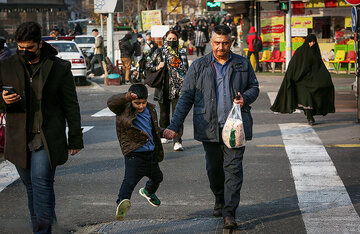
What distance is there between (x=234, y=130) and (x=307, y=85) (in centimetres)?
683

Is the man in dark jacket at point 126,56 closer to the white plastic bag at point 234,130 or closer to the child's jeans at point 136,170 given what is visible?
the child's jeans at point 136,170

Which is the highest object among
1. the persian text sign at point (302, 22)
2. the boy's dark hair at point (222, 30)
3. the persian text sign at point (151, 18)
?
the persian text sign at point (151, 18)

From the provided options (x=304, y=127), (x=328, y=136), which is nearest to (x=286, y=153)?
(x=328, y=136)

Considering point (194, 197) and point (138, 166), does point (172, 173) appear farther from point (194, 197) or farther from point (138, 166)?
point (138, 166)

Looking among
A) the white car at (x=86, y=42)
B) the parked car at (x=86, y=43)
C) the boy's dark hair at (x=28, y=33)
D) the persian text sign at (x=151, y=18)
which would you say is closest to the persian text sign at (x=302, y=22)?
the persian text sign at (x=151, y=18)

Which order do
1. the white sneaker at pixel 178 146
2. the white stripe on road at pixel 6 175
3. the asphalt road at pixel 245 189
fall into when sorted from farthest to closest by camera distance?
the white sneaker at pixel 178 146 → the white stripe on road at pixel 6 175 → the asphalt road at pixel 245 189

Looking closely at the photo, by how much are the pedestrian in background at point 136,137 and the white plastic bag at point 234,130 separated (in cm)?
71

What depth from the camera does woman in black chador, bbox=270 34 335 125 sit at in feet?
40.8

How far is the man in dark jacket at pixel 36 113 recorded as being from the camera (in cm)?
515

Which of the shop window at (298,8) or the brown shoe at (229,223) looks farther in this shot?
the shop window at (298,8)

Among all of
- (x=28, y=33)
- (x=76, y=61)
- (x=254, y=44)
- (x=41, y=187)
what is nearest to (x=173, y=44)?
(x=28, y=33)

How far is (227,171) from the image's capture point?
6203 millimetres

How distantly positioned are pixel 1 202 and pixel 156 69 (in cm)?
364

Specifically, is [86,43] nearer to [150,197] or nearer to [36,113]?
[150,197]
